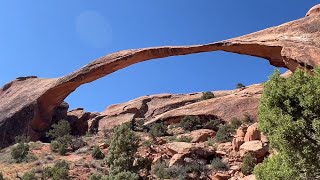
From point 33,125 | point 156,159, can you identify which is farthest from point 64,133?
point 156,159

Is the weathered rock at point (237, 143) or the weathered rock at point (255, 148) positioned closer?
the weathered rock at point (255, 148)

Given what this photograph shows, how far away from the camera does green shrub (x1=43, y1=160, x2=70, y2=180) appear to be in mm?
18219

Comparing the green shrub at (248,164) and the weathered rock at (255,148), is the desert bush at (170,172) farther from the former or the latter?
the weathered rock at (255,148)

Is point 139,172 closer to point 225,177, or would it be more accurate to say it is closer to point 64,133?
point 225,177

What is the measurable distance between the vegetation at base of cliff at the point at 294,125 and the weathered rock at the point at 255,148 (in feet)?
26.5

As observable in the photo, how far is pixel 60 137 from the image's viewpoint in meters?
27.0

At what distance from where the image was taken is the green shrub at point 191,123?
2934 centimetres

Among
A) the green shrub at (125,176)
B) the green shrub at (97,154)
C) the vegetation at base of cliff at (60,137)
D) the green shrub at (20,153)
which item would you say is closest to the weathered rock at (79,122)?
Result: the vegetation at base of cliff at (60,137)

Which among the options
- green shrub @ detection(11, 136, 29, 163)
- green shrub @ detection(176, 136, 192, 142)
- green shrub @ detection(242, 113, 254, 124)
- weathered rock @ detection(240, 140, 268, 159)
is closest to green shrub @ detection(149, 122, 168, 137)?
green shrub @ detection(176, 136, 192, 142)

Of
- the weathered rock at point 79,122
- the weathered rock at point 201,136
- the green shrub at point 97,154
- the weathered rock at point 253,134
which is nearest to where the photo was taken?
the weathered rock at point 253,134

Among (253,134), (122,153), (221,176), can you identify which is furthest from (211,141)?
(122,153)

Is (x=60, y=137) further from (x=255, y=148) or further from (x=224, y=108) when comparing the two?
(x=255, y=148)

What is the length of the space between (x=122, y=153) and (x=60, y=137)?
8.74m

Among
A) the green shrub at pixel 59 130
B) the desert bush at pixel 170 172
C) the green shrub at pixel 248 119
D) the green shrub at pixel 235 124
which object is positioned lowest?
the desert bush at pixel 170 172
